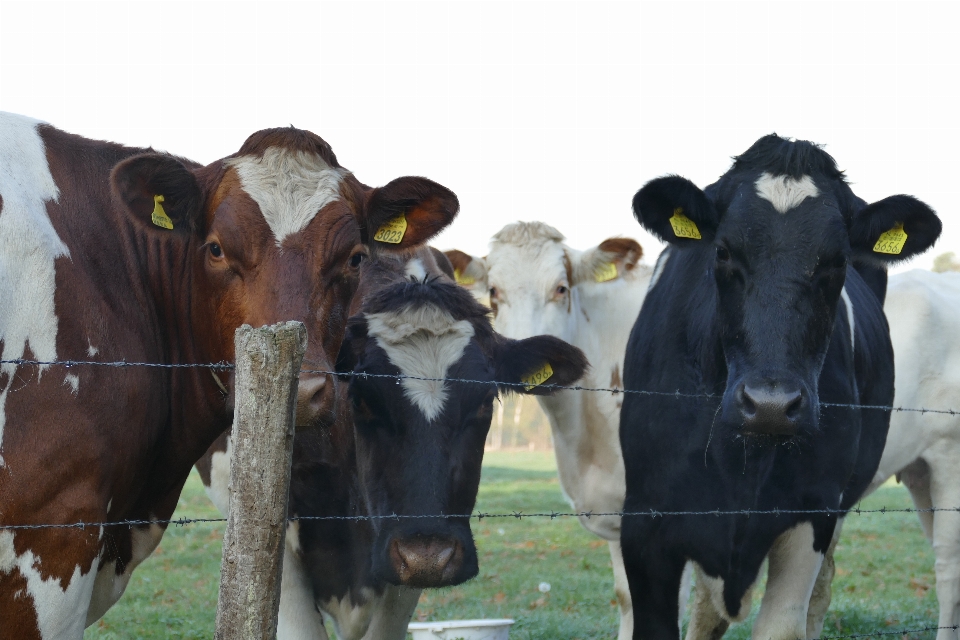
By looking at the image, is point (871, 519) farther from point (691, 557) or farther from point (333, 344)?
point (333, 344)

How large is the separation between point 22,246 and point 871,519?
1472 centimetres

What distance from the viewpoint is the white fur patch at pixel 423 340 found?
4.90 meters

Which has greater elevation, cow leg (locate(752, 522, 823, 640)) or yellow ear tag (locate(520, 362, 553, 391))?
yellow ear tag (locate(520, 362, 553, 391))

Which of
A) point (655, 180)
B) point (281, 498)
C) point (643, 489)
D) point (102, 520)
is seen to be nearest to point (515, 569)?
point (643, 489)

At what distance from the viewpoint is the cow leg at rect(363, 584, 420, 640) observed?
524 centimetres

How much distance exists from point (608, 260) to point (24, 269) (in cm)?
617

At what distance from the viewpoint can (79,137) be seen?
436 cm

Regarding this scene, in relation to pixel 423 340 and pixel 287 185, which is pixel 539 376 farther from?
pixel 287 185

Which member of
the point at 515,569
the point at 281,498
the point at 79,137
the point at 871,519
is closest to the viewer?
the point at 281,498

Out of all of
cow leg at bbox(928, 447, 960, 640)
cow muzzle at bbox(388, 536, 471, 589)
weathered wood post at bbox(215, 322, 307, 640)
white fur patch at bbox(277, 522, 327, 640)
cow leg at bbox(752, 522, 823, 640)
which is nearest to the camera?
weathered wood post at bbox(215, 322, 307, 640)

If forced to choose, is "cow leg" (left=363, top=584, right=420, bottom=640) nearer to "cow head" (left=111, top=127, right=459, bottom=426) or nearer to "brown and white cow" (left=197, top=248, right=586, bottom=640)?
"brown and white cow" (left=197, top=248, right=586, bottom=640)

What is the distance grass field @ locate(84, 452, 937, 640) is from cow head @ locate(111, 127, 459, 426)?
4058 mm

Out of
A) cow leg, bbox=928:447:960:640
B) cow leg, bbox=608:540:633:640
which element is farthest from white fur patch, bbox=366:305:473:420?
cow leg, bbox=928:447:960:640

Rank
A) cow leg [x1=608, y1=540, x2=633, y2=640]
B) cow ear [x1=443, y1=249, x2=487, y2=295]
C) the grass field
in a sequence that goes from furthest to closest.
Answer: cow ear [x1=443, y1=249, x2=487, y2=295] < the grass field < cow leg [x1=608, y1=540, x2=633, y2=640]
